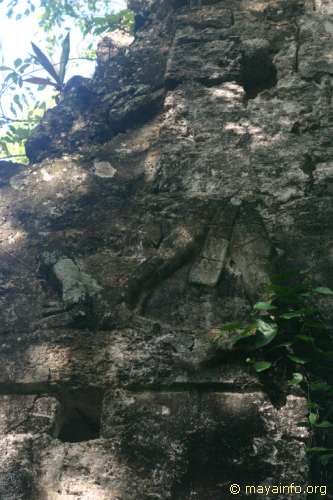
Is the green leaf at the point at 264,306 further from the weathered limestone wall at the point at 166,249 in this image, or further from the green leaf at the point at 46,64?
the green leaf at the point at 46,64

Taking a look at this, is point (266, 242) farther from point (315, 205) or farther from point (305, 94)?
point (305, 94)

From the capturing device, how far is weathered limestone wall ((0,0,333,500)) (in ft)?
7.71

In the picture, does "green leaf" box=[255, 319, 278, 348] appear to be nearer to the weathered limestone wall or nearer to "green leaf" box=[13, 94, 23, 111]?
the weathered limestone wall

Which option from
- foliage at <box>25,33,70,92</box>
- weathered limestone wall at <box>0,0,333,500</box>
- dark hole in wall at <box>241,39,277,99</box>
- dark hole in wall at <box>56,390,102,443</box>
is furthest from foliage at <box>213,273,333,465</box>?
foliage at <box>25,33,70,92</box>

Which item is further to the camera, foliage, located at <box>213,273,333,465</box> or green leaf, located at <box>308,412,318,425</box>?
foliage, located at <box>213,273,333,465</box>

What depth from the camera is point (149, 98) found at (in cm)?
420

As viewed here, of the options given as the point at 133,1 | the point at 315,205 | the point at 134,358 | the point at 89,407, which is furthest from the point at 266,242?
the point at 133,1

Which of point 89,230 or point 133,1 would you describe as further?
point 133,1

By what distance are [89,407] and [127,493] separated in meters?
0.53

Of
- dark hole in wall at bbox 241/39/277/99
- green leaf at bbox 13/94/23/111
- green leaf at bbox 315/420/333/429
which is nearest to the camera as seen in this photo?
green leaf at bbox 315/420/333/429

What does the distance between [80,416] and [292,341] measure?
3.53ft

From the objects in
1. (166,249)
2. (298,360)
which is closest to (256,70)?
(166,249)

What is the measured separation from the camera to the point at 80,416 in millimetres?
2725

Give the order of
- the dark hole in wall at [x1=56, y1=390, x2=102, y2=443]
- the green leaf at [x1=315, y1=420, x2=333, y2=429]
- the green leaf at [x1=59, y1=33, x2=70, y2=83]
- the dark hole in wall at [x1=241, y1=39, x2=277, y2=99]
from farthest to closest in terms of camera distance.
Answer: the green leaf at [x1=59, y1=33, x2=70, y2=83]
the dark hole in wall at [x1=241, y1=39, x2=277, y2=99]
the dark hole in wall at [x1=56, y1=390, x2=102, y2=443]
the green leaf at [x1=315, y1=420, x2=333, y2=429]
